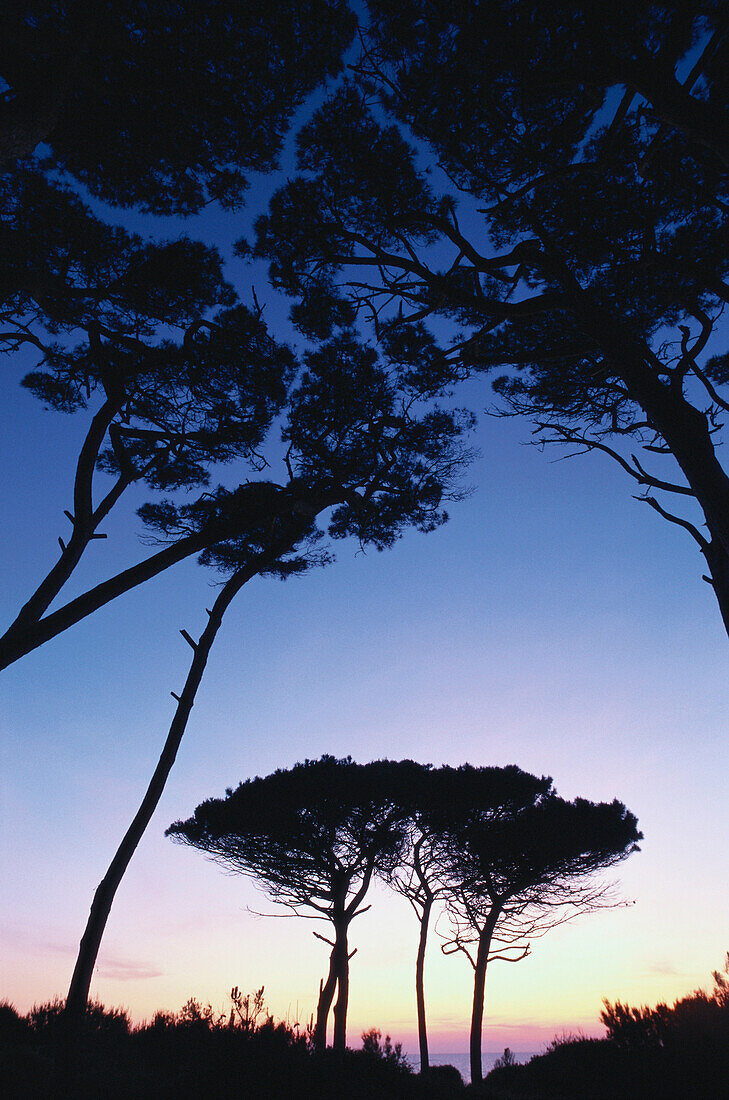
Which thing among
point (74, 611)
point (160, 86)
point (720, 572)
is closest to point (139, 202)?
point (160, 86)

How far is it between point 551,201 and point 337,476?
4104 mm

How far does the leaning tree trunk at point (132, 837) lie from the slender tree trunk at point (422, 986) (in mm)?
11148

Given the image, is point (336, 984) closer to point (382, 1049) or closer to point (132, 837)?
point (382, 1049)

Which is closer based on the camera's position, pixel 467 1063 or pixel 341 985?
pixel 341 985

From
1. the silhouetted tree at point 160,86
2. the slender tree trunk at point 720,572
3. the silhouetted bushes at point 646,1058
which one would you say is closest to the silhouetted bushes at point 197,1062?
the silhouetted bushes at point 646,1058

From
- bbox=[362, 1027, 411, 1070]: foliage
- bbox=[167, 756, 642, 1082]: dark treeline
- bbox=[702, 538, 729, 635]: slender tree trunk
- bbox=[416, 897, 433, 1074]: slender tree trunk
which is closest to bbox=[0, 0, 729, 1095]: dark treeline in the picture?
bbox=[702, 538, 729, 635]: slender tree trunk

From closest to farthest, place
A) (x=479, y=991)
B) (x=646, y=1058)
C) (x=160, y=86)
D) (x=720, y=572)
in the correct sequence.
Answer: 1. (x=720, y=572)
2. (x=160, y=86)
3. (x=646, y=1058)
4. (x=479, y=991)

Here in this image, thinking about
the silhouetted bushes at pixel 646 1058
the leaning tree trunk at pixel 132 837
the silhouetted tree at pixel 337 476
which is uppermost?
the silhouetted tree at pixel 337 476

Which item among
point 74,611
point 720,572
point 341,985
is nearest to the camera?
point 720,572

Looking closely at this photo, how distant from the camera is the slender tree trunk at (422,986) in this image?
47.4 feet

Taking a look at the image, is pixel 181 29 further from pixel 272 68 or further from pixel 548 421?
pixel 548 421

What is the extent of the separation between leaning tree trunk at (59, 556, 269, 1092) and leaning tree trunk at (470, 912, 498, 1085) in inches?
451

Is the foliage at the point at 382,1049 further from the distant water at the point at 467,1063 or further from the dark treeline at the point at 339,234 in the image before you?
the dark treeline at the point at 339,234

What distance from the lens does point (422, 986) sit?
1514 centimetres
